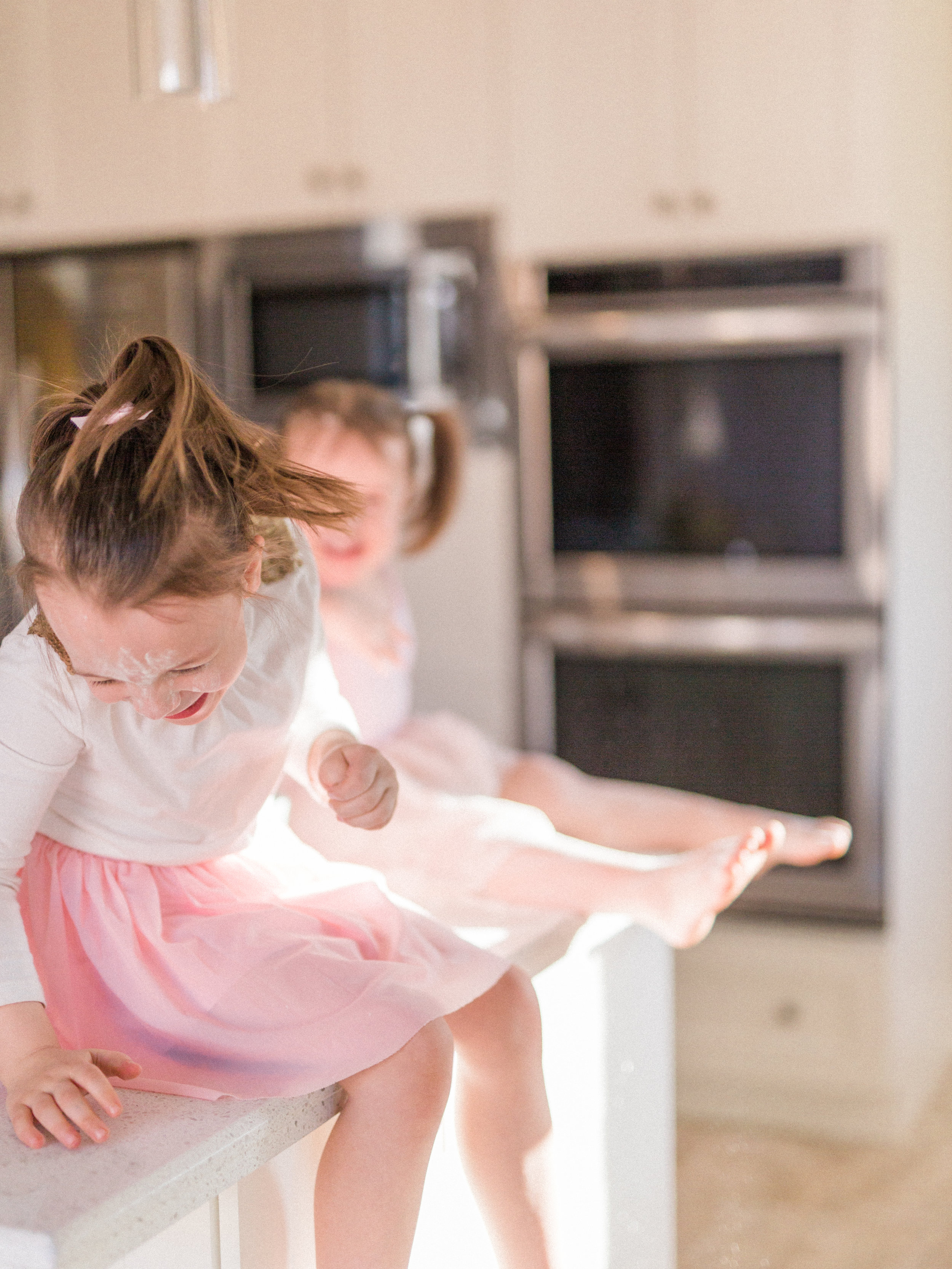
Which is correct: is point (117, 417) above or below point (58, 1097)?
above

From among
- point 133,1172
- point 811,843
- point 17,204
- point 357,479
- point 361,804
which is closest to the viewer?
point 133,1172

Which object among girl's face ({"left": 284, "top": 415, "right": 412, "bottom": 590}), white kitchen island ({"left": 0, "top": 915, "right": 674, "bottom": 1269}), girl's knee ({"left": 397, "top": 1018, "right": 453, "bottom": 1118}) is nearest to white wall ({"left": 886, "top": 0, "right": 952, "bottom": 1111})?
girl's face ({"left": 284, "top": 415, "right": 412, "bottom": 590})

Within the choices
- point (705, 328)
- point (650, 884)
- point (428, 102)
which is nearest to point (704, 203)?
point (705, 328)

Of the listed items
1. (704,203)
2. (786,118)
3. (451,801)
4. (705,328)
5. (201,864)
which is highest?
(786,118)

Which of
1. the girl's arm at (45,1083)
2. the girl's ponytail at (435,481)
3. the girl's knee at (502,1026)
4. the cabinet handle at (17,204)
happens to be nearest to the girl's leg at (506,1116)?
the girl's knee at (502,1026)

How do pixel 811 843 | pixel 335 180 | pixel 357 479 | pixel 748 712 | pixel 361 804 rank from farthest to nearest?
pixel 335 180
pixel 748 712
pixel 357 479
pixel 811 843
pixel 361 804

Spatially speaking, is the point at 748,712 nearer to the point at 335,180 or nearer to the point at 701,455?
the point at 701,455

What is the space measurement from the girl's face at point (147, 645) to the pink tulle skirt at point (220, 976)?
5.3 inches

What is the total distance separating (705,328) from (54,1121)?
1447 mm

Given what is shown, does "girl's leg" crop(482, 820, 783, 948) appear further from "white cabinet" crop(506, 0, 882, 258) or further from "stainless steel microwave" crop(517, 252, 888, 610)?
"white cabinet" crop(506, 0, 882, 258)

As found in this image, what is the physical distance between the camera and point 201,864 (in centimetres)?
83

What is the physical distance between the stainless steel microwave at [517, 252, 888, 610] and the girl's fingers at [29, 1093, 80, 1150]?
1.39 meters

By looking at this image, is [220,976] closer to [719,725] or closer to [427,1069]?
[427,1069]

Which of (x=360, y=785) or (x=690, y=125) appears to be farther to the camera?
(x=690, y=125)
